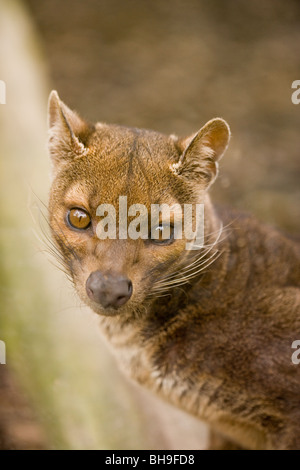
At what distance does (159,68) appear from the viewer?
6.34 m

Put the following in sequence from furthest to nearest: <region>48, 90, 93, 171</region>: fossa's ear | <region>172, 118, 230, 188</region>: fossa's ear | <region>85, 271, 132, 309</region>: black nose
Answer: <region>48, 90, 93, 171</region>: fossa's ear, <region>172, 118, 230, 188</region>: fossa's ear, <region>85, 271, 132, 309</region>: black nose

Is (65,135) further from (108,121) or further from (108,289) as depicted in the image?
(108,121)

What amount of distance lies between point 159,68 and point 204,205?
373cm

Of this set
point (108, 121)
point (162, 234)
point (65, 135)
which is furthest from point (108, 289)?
point (108, 121)

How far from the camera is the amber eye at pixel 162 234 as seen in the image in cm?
260

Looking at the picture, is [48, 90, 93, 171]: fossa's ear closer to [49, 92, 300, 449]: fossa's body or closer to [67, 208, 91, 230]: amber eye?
[49, 92, 300, 449]: fossa's body

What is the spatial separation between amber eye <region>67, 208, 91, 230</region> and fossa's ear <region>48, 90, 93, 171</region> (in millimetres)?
319

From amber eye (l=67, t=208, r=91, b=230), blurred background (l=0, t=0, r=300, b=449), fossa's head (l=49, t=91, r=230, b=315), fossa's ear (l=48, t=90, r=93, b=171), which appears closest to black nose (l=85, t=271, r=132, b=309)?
fossa's head (l=49, t=91, r=230, b=315)

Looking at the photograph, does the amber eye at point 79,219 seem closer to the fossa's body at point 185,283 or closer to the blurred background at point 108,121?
the fossa's body at point 185,283

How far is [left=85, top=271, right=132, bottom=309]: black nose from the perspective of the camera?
2408 mm

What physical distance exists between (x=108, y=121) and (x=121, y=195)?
3.36 metres

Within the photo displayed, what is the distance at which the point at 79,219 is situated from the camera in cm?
263
